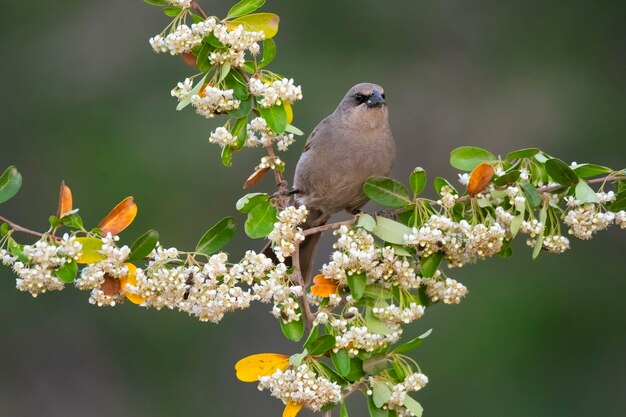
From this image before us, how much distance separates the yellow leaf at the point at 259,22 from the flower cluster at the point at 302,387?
3.12 ft

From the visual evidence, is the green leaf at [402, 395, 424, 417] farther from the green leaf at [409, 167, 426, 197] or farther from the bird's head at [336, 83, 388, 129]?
the bird's head at [336, 83, 388, 129]

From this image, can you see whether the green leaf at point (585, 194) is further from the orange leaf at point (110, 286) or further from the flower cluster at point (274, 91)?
the orange leaf at point (110, 286)

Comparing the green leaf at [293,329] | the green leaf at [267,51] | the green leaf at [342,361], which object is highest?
the green leaf at [267,51]

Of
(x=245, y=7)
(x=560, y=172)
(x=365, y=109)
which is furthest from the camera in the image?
(x=365, y=109)

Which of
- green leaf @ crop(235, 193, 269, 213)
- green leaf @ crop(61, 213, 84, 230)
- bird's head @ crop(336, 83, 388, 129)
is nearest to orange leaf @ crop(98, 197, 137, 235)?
green leaf @ crop(61, 213, 84, 230)

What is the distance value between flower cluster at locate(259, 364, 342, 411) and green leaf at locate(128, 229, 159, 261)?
42 centimetres

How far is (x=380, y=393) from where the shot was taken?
9.19 feet

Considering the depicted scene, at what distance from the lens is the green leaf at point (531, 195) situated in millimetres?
2938

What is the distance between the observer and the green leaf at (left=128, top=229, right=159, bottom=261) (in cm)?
278

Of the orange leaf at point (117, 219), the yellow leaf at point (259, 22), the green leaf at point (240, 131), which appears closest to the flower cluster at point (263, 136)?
the green leaf at point (240, 131)

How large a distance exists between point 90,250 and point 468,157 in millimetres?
1050

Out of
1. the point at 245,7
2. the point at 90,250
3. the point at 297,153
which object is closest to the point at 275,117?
the point at 245,7

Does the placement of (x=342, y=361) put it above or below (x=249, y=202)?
below

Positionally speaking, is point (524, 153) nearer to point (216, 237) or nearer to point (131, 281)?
point (216, 237)
